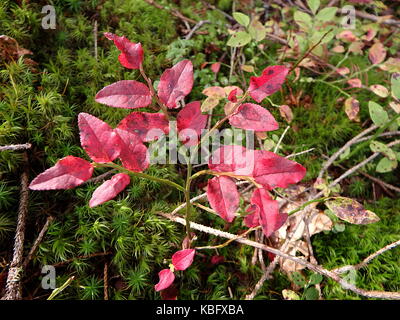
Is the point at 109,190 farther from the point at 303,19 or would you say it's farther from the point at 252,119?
the point at 303,19

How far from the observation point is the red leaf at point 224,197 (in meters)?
1.18

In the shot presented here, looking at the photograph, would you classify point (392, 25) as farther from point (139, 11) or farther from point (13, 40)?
point (13, 40)

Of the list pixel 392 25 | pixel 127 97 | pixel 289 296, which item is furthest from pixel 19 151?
pixel 392 25

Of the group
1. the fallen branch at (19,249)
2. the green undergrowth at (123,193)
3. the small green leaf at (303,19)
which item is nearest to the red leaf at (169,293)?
the green undergrowth at (123,193)

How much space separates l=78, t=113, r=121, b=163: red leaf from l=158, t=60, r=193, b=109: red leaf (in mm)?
264

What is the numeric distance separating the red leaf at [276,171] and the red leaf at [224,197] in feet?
0.35

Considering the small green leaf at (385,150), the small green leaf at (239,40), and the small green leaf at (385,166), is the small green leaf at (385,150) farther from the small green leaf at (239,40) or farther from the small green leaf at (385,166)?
the small green leaf at (239,40)

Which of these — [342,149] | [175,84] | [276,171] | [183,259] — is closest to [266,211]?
[276,171]

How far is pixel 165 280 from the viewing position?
4.56 ft

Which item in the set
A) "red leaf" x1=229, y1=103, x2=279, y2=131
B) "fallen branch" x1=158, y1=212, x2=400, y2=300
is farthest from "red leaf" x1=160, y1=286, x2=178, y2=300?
"red leaf" x1=229, y1=103, x2=279, y2=131

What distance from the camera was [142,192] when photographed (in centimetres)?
177

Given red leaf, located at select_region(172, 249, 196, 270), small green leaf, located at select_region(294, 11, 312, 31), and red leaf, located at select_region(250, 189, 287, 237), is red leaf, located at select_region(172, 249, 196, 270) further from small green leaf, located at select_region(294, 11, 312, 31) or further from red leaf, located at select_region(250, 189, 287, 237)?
small green leaf, located at select_region(294, 11, 312, 31)

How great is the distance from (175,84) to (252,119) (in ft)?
1.09

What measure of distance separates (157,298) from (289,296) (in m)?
0.64
